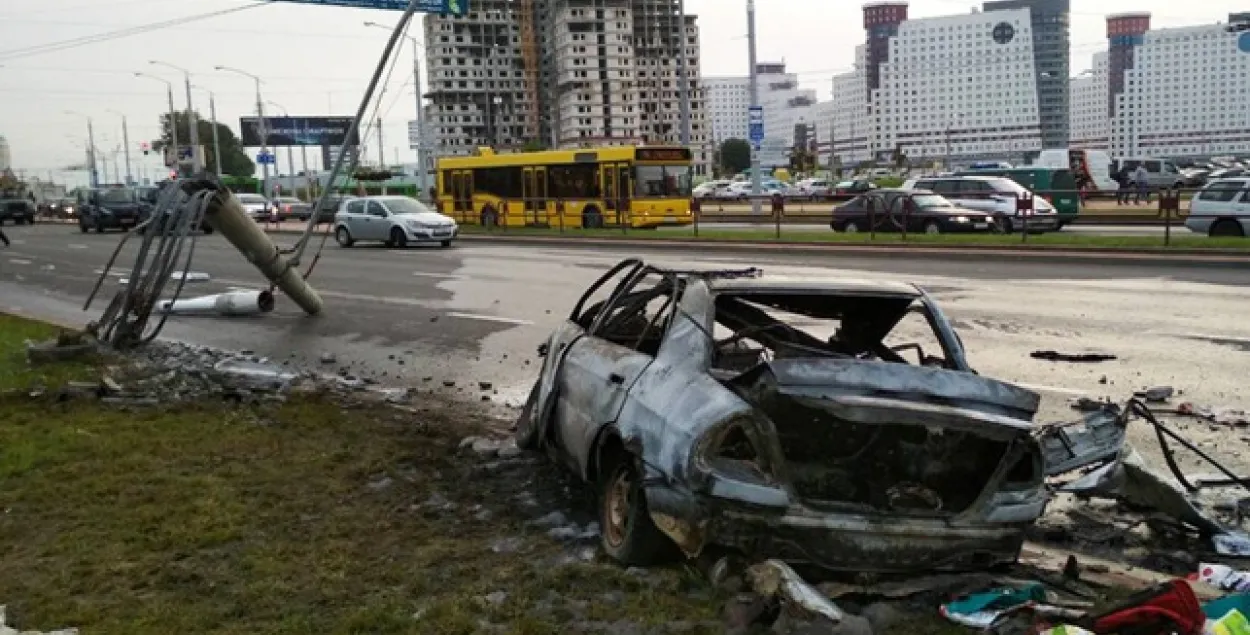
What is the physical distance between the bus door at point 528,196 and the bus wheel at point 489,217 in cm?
173

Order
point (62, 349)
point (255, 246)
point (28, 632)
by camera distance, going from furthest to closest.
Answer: point (255, 246) → point (62, 349) → point (28, 632)

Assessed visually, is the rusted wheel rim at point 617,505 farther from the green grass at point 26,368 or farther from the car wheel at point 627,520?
the green grass at point 26,368

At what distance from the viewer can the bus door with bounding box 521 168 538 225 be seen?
40.0 m

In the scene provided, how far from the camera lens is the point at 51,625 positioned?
449 cm

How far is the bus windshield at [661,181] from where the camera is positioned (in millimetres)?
36844

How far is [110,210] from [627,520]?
157 feet

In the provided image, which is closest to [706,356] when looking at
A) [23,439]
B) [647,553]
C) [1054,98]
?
[647,553]

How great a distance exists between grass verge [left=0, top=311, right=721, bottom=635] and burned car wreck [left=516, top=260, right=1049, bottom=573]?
1.38ft

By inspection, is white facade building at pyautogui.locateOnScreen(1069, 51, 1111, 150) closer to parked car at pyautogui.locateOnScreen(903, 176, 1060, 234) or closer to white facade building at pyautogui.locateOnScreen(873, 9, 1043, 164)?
white facade building at pyautogui.locateOnScreen(873, 9, 1043, 164)

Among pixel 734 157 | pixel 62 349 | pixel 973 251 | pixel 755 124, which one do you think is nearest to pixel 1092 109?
pixel 734 157

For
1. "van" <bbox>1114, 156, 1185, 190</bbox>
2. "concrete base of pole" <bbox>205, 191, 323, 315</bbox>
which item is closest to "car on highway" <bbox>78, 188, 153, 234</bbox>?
"concrete base of pole" <bbox>205, 191, 323, 315</bbox>

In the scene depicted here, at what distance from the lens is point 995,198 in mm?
30375

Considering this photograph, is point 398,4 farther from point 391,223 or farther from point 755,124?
point 755,124

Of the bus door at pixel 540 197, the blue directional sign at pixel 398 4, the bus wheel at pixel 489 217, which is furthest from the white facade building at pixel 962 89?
the blue directional sign at pixel 398 4
